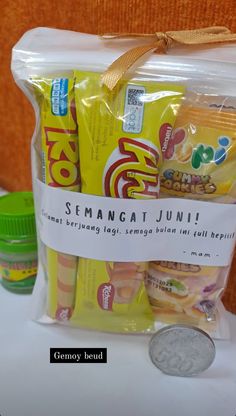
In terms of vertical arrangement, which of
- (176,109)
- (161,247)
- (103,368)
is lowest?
(103,368)

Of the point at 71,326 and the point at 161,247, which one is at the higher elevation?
the point at 161,247

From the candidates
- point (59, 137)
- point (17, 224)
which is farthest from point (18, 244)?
point (59, 137)

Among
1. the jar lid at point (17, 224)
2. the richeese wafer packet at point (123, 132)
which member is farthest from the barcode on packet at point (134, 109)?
the jar lid at point (17, 224)

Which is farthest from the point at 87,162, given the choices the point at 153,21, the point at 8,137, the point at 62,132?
the point at 8,137

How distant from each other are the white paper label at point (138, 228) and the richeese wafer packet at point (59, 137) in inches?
0.4

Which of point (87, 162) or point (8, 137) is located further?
point (8, 137)

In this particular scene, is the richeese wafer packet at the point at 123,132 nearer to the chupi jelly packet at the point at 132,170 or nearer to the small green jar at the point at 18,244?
the chupi jelly packet at the point at 132,170

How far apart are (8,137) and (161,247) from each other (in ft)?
1.08

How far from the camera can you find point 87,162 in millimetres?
358

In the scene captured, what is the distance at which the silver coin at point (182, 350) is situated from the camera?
1.22 feet

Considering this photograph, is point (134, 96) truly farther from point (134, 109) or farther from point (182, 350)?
point (182, 350)

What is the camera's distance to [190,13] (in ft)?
1.31

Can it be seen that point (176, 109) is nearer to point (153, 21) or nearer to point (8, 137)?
point (153, 21)

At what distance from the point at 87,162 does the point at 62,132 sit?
0.03 m
